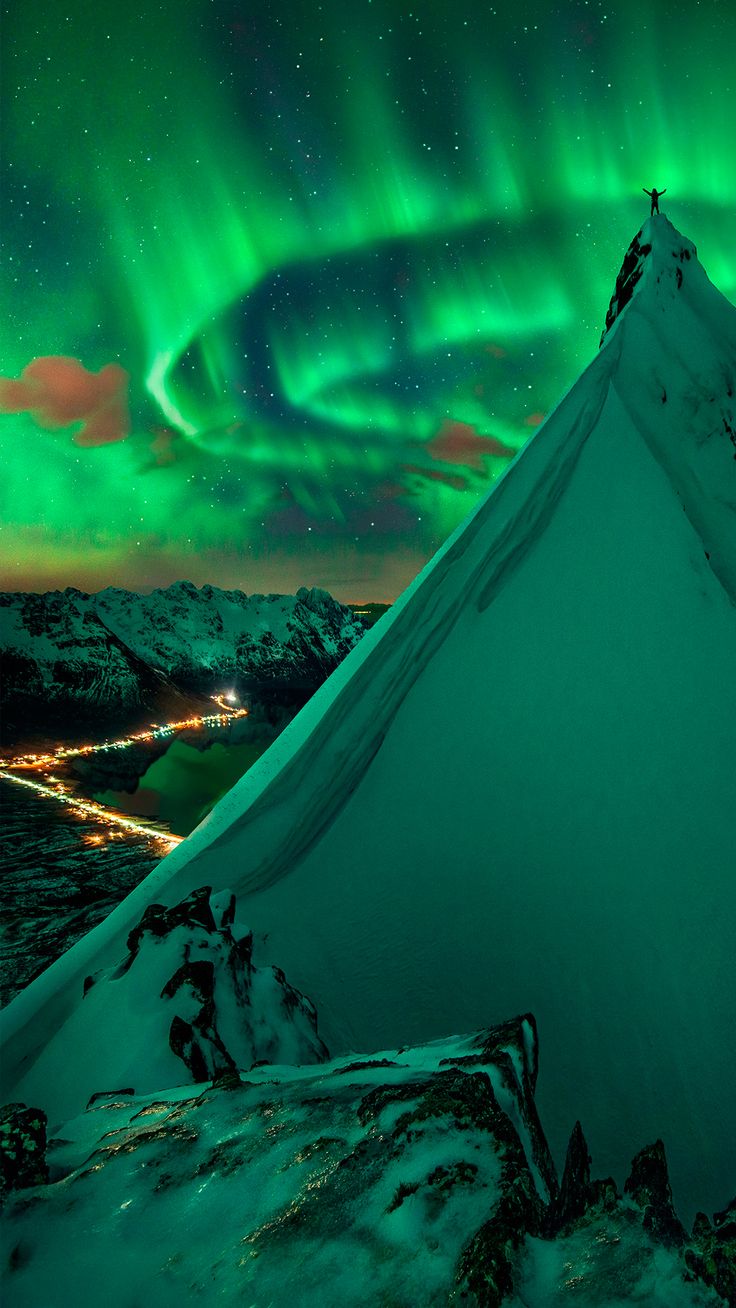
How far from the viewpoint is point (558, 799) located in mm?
3645

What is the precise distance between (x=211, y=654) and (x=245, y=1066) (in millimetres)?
153585

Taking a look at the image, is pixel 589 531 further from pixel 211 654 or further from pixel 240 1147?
pixel 211 654

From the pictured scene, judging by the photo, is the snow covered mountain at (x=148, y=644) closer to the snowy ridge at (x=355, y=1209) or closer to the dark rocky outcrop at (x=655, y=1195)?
the snowy ridge at (x=355, y=1209)

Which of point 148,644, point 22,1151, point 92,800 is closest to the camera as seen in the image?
point 22,1151

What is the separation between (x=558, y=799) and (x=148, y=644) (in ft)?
495

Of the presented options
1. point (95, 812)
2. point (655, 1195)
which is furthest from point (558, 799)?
point (95, 812)

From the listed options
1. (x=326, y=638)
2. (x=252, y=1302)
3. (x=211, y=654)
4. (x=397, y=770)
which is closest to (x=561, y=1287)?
(x=252, y=1302)

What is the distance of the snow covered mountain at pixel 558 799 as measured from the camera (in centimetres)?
285

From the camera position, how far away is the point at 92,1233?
1.38 meters

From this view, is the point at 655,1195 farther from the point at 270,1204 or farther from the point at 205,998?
the point at 205,998

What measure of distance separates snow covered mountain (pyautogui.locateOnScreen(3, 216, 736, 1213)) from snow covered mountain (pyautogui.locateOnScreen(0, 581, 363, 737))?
77.5m

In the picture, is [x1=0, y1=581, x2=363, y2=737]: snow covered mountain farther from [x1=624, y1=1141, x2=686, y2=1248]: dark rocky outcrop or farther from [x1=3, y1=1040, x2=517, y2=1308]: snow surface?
[x1=624, y1=1141, x2=686, y2=1248]: dark rocky outcrop

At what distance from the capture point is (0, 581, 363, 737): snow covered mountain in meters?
76.4

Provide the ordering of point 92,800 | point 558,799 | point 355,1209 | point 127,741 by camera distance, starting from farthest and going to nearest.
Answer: point 127,741 < point 92,800 < point 558,799 < point 355,1209
